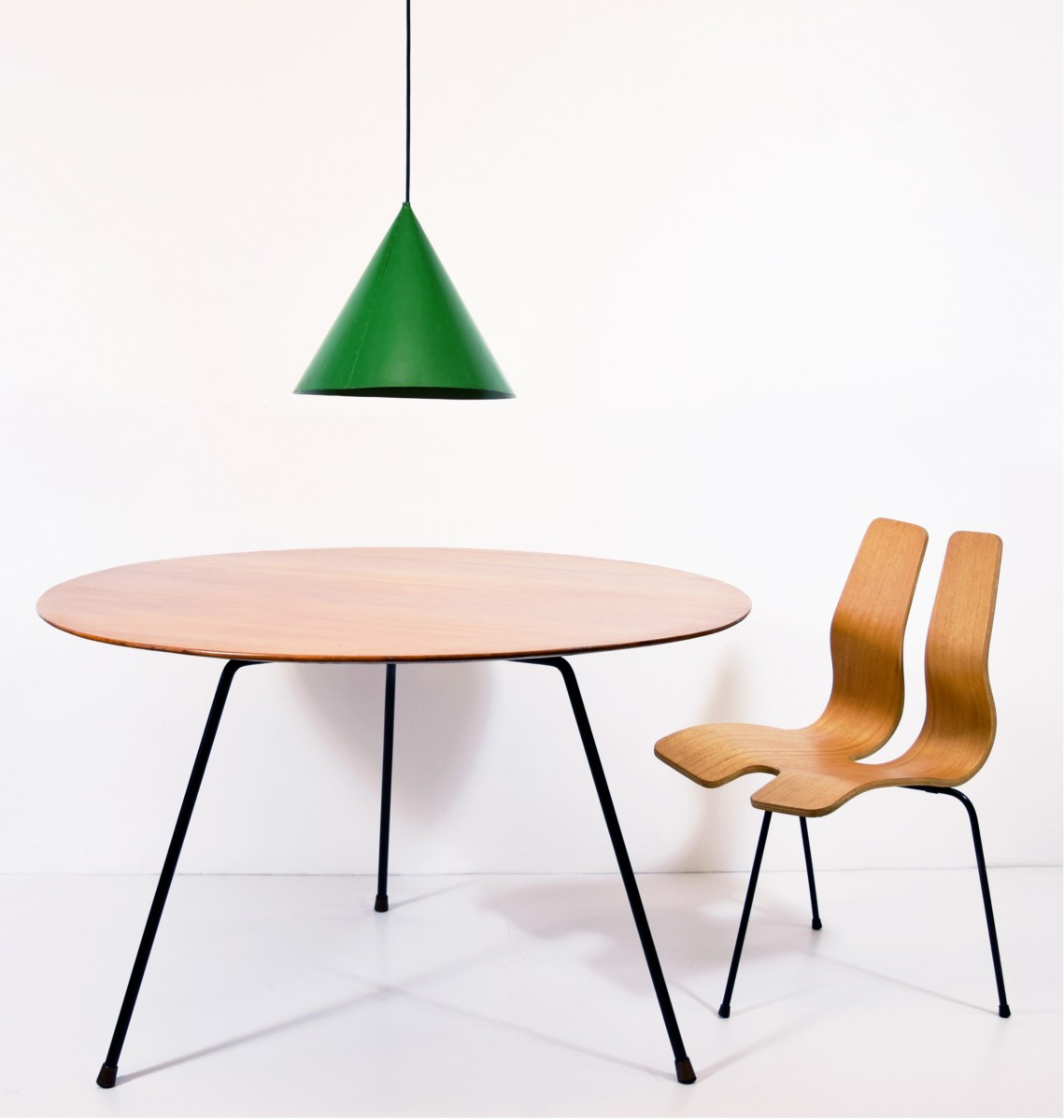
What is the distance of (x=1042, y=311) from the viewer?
10.4 feet

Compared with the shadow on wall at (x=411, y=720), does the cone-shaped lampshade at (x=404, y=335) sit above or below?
above

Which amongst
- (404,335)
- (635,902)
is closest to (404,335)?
(404,335)

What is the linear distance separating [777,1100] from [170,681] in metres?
1.85

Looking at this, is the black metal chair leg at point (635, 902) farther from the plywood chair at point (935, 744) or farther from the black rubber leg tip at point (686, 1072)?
the plywood chair at point (935, 744)

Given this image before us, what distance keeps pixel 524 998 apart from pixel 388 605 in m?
0.92

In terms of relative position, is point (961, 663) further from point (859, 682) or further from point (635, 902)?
point (635, 902)

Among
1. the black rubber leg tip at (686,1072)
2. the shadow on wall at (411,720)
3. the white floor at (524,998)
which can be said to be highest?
the shadow on wall at (411,720)

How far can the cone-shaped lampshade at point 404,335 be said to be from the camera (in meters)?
2.13

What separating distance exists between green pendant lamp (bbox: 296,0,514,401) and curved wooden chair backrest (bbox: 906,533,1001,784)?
1049 mm

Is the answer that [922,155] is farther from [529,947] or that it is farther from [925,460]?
[529,947]

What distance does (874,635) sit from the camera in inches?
107

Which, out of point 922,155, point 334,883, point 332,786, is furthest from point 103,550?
point 922,155

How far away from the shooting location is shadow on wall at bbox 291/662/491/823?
3.17 metres


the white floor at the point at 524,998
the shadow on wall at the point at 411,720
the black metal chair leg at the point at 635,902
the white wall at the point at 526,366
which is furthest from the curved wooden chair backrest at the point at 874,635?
the shadow on wall at the point at 411,720
